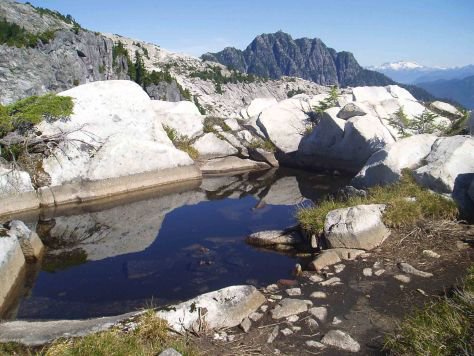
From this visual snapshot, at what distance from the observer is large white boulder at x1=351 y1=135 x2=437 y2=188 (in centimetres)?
1620

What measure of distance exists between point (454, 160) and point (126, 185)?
16.9m

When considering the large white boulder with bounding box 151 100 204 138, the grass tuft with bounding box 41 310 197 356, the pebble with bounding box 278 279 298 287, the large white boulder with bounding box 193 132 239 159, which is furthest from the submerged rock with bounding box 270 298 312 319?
the large white boulder with bounding box 151 100 204 138

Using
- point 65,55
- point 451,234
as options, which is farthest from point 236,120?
point 65,55

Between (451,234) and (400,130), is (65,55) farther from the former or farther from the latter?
(451,234)

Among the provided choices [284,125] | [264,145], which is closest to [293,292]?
[264,145]

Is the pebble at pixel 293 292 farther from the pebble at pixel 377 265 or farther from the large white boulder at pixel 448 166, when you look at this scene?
the large white boulder at pixel 448 166

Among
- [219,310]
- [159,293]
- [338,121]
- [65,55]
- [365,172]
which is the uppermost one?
[65,55]

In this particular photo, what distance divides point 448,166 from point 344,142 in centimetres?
1219

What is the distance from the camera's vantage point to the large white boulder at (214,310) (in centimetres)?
859

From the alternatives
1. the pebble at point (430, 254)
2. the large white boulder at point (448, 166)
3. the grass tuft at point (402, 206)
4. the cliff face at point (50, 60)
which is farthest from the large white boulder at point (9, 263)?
the cliff face at point (50, 60)

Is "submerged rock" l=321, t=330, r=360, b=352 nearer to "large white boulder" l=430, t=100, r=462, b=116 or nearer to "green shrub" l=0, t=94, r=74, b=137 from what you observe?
"green shrub" l=0, t=94, r=74, b=137

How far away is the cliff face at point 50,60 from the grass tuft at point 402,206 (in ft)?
200

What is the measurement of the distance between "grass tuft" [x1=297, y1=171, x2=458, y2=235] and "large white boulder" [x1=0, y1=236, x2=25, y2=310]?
9589 millimetres

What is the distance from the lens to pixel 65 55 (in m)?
107
